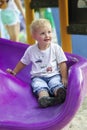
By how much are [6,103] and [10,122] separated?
1.01 ft

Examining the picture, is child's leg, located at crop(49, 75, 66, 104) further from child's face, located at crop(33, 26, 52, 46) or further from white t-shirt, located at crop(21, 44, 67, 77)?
child's face, located at crop(33, 26, 52, 46)

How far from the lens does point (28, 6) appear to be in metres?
2.87

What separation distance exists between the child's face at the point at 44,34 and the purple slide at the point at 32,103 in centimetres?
16

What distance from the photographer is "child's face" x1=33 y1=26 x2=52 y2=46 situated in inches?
74.8

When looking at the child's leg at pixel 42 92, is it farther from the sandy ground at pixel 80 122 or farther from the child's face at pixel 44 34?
the sandy ground at pixel 80 122

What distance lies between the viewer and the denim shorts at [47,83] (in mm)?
1866

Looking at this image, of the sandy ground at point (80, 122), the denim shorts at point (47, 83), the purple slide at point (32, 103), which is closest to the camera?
the purple slide at point (32, 103)

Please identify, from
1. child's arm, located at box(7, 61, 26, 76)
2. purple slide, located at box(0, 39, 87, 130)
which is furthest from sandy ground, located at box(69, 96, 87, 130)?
child's arm, located at box(7, 61, 26, 76)

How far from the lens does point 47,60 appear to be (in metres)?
1.97

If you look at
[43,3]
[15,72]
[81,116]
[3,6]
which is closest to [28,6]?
[43,3]

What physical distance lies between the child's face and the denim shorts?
0.66ft

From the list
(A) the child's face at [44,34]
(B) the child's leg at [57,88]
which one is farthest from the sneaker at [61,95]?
(A) the child's face at [44,34]

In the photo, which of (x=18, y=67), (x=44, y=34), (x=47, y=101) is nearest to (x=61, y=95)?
(x=47, y=101)

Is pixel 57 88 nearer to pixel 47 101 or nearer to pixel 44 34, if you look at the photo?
pixel 47 101
